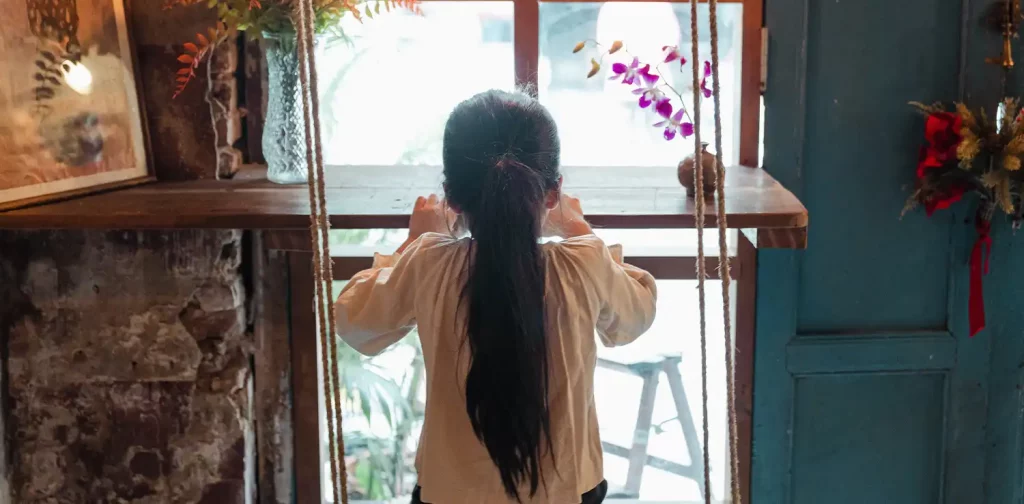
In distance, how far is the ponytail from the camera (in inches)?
43.3

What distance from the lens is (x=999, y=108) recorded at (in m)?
1.72

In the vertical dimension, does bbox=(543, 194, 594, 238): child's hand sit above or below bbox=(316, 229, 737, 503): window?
above

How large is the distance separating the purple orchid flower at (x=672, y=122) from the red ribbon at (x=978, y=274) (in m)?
0.63

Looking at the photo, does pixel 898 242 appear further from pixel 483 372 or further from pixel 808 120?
pixel 483 372

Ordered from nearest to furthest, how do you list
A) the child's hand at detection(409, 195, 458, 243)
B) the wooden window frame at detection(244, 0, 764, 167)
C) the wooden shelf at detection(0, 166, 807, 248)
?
1. the child's hand at detection(409, 195, 458, 243)
2. the wooden shelf at detection(0, 166, 807, 248)
3. the wooden window frame at detection(244, 0, 764, 167)

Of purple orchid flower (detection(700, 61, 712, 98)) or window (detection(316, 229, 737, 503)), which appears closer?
purple orchid flower (detection(700, 61, 712, 98))

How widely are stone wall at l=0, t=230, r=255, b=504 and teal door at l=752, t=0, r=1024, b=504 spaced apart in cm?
101

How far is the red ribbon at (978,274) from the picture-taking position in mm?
1779

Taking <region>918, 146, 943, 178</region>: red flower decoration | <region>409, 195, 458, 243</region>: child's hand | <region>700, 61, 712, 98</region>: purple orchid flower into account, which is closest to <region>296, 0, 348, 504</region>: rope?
<region>409, 195, 458, 243</region>: child's hand

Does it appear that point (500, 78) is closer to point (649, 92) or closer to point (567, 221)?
point (649, 92)

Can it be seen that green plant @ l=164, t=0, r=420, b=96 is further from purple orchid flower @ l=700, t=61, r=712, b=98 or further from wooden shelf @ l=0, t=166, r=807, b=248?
purple orchid flower @ l=700, t=61, r=712, b=98

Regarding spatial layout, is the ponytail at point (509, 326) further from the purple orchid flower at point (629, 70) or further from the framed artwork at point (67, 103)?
the framed artwork at point (67, 103)

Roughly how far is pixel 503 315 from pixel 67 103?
0.86 m

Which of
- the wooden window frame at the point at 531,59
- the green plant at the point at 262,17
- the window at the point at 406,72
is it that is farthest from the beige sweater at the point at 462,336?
the window at the point at 406,72
